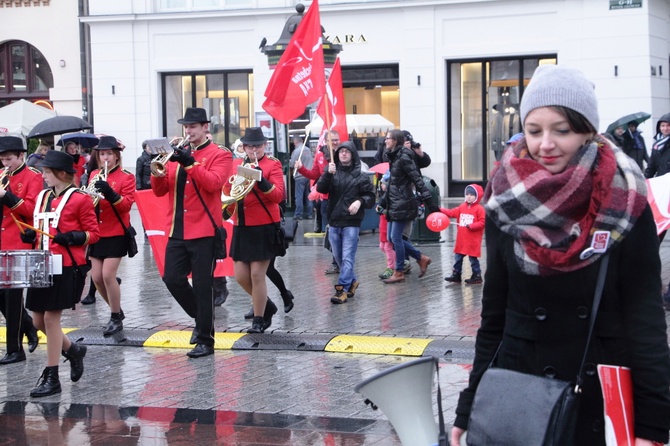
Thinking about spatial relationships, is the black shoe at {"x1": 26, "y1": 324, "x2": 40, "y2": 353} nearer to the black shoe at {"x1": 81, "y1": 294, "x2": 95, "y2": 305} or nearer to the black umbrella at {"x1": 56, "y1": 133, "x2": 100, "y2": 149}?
the black shoe at {"x1": 81, "y1": 294, "x2": 95, "y2": 305}

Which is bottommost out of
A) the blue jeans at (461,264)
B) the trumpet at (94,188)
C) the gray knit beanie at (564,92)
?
the blue jeans at (461,264)

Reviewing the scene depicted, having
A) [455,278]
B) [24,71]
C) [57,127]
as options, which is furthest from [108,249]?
[24,71]

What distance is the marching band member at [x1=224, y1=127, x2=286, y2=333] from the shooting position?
31.9 ft

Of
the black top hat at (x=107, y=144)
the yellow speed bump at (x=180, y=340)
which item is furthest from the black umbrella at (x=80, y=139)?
the yellow speed bump at (x=180, y=340)

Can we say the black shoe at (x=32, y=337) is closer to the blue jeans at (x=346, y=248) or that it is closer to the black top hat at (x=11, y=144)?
the black top hat at (x=11, y=144)

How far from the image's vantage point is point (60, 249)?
782 cm

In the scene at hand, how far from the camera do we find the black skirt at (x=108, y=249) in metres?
10.1

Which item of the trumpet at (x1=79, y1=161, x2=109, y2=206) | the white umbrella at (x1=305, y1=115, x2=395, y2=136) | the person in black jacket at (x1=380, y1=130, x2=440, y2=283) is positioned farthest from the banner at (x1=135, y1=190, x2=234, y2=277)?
the white umbrella at (x1=305, y1=115, x2=395, y2=136)

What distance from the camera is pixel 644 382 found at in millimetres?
2850

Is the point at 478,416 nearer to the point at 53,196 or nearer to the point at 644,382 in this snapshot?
the point at 644,382

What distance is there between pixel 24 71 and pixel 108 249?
22.3 m

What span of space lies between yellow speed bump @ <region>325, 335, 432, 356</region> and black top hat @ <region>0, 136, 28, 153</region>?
10.1ft

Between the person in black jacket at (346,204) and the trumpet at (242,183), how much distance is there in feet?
6.29

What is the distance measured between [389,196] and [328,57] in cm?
632
